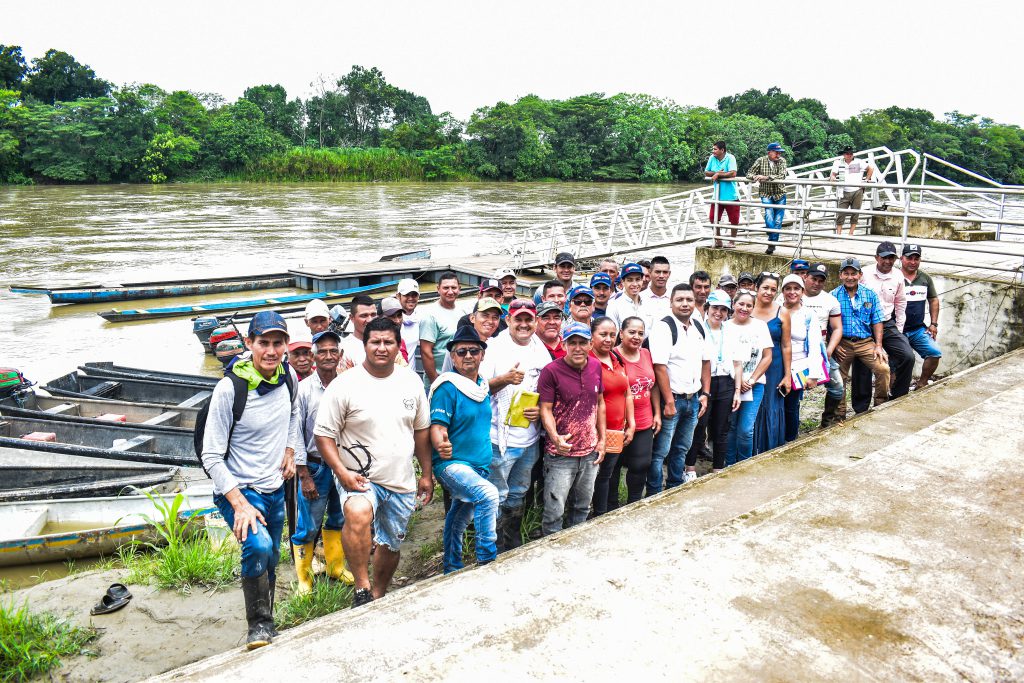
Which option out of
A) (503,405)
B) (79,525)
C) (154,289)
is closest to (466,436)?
(503,405)

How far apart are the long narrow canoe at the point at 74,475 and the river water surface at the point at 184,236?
17.6 ft

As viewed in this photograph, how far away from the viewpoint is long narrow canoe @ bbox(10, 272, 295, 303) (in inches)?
647

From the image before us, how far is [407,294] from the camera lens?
6.04 metres

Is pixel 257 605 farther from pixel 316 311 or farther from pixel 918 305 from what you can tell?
pixel 918 305

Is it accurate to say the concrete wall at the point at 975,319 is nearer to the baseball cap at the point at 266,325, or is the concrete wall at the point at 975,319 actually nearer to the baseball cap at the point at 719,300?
the baseball cap at the point at 719,300

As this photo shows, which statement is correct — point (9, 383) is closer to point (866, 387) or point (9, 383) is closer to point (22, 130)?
point (866, 387)

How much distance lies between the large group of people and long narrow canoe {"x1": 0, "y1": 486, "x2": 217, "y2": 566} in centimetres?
177

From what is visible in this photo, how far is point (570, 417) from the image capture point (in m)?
4.25

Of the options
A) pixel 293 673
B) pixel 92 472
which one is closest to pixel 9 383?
pixel 92 472

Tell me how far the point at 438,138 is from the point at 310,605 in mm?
64671

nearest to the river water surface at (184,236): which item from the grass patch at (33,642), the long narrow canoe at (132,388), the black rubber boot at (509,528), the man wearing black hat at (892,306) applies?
→ the long narrow canoe at (132,388)

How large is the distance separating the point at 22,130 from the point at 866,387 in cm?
6199

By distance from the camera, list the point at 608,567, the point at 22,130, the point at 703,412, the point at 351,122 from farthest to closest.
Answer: the point at 351,122 → the point at 22,130 → the point at 703,412 → the point at 608,567

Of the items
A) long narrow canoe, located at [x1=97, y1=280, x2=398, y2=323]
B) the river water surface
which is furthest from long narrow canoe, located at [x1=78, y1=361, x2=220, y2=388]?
long narrow canoe, located at [x1=97, y1=280, x2=398, y2=323]
